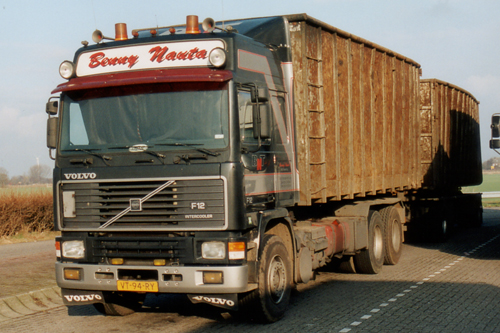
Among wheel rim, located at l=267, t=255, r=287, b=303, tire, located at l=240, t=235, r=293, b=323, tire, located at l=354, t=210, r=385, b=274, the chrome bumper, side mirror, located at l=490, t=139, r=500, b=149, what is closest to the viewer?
the chrome bumper

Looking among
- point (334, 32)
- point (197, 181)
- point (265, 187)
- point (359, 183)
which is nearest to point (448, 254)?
point (359, 183)

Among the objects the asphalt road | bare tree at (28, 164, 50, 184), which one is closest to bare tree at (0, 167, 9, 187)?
bare tree at (28, 164, 50, 184)

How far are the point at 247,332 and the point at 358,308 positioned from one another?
1855 millimetres

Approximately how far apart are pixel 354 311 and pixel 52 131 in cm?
441

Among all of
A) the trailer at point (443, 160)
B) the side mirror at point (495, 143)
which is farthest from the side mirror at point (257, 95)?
the trailer at point (443, 160)

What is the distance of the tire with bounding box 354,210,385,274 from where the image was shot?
37.6 feet

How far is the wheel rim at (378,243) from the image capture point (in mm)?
11862

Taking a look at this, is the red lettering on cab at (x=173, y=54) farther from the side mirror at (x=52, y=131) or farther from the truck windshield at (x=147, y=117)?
the side mirror at (x=52, y=131)

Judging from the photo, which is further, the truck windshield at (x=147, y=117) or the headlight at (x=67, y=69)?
the headlight at (x=67, y=69)

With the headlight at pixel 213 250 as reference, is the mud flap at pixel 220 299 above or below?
below

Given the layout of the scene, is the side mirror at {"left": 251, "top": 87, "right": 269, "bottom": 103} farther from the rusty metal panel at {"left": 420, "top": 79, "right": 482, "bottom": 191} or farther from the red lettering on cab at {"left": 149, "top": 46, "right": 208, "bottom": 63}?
the rusty metal panel at {"left": 420, "top": 79, "right": 482, "bottom": 191}

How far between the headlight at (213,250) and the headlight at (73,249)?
1.49 metres

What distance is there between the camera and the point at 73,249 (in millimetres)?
7312

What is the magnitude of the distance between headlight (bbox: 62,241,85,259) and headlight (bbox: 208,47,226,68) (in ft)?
8.43
